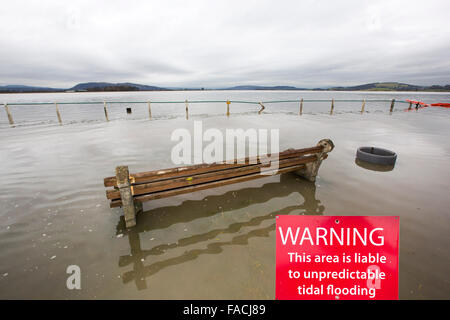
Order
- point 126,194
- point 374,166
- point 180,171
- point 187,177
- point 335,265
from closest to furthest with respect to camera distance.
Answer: point 335,265
point 126,194
point 180,171
point 187,177
point 374,166

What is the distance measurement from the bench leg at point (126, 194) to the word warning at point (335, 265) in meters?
2.98

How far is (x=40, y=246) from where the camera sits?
3621 mm

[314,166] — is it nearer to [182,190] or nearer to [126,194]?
[182,190]

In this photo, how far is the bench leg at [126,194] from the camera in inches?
149

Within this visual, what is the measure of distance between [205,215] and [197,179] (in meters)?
0.87

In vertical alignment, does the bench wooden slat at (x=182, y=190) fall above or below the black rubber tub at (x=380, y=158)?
above

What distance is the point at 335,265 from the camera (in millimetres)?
2990

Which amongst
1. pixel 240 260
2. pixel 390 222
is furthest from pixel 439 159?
pixel 240 260

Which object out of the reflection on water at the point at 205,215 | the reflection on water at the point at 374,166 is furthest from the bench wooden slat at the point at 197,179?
the reflection on water at the point at 374,166

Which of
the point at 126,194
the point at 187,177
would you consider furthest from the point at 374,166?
the point at 126,194

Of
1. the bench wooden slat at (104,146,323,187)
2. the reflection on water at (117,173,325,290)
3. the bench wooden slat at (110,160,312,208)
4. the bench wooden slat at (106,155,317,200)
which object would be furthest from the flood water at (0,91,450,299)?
the bench wooden slat at (104,146,323,187)

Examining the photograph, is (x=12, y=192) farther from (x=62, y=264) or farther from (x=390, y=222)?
(x=390, y=222)

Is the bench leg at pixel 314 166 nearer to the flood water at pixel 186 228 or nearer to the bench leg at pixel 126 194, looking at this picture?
the flood water at pixel 186 228
